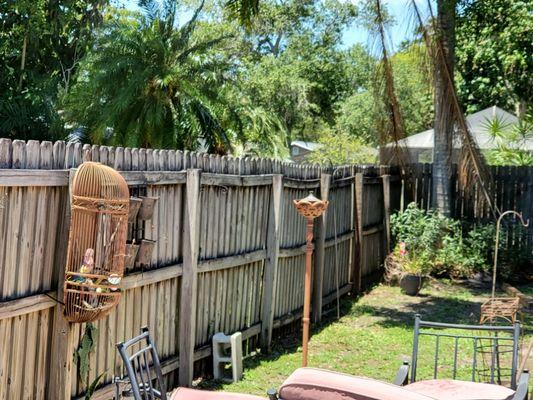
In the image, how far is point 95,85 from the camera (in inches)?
532

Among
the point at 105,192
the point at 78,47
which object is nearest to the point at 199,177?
the point at 105,192

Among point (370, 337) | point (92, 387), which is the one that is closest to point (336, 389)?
point (92, 387)

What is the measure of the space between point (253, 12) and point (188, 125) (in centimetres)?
283

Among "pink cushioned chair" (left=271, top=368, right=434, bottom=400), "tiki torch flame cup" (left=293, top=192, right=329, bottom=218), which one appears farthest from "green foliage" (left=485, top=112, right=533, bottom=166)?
"pink cushioned chair" (left=271, top=368, right=434, bottom=400)

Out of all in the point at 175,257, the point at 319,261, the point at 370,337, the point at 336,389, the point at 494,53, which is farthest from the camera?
the point at 494,53

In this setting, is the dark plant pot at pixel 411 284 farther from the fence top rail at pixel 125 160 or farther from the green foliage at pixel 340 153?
the green foliage at pixel 340 153

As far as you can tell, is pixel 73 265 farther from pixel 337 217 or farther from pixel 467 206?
pixel 467 206

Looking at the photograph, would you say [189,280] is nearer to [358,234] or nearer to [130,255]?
[130,255]

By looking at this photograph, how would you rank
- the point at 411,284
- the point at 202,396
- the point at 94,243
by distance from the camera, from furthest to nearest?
the point at 411,284, the point at 94,243, the point at 202,396

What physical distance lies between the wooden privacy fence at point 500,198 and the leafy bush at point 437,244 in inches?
19.4

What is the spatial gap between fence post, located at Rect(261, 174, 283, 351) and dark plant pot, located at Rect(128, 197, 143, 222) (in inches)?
106

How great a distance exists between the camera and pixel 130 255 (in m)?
5.18

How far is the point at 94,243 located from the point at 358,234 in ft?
22.5

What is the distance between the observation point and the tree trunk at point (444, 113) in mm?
12156
